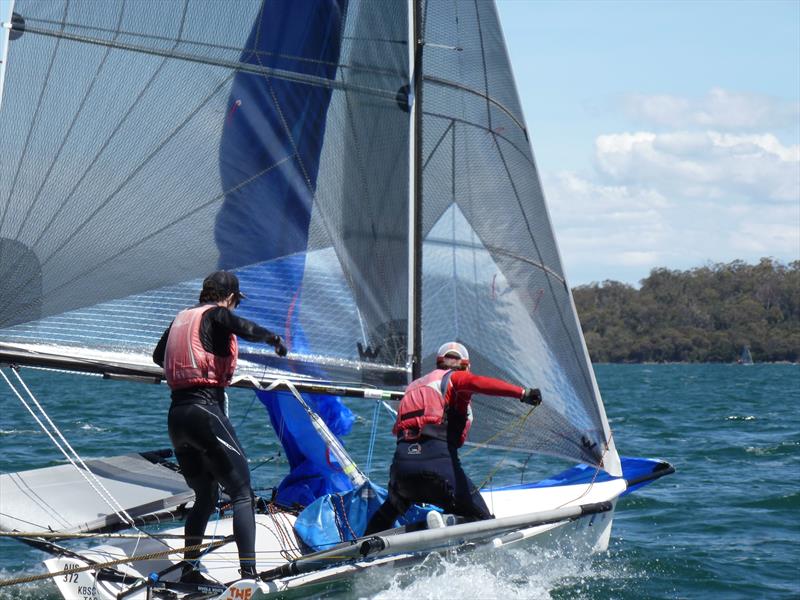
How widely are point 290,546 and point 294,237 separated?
1.86 meters

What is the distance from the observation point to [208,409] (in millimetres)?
5711

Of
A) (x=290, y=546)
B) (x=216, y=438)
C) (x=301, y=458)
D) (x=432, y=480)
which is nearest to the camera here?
(x=216, y=438)

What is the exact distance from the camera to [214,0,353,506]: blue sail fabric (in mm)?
7164

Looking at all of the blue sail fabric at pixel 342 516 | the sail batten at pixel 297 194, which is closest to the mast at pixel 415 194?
the sail batten at pixel 297 194

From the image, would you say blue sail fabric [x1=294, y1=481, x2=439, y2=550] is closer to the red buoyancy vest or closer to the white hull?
the white hull

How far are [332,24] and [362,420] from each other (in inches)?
511

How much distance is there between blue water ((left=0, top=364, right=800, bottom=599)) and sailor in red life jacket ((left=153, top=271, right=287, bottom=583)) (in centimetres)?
60

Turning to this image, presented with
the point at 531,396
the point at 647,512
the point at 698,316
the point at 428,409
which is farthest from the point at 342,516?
the point at 698,316

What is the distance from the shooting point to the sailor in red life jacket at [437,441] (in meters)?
6.16

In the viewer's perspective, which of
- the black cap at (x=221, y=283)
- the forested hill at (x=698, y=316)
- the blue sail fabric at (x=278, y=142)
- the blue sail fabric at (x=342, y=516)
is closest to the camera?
the black cap at (x=221, y=283)

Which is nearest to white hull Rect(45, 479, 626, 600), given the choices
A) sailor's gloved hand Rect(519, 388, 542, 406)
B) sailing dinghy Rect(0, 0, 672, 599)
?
sailing dinghy Rect(0, 0, 672, 599)

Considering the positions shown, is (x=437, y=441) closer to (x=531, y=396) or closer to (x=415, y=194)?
(x=531, y=396)

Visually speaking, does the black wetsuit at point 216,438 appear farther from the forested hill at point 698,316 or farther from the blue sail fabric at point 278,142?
the forested hill at point 698,316

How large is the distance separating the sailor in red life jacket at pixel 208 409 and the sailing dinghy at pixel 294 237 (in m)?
0.59
